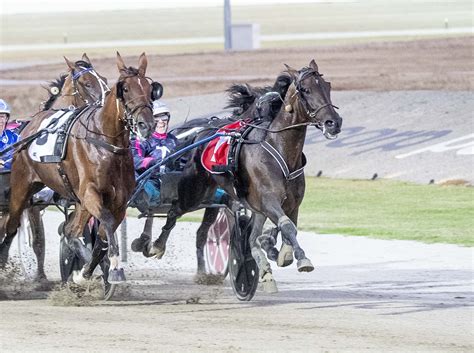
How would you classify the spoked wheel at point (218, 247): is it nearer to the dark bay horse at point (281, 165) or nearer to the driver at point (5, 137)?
the dark bay horse at point (281, 165)

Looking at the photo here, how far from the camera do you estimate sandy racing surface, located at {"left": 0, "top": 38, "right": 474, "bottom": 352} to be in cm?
829

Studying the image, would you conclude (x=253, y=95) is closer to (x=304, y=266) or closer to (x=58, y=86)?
(x=58, y=86)

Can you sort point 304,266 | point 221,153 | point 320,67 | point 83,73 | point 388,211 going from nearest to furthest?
point 304,266, point 221,153, point 83,73, point 388,211, point 320,67

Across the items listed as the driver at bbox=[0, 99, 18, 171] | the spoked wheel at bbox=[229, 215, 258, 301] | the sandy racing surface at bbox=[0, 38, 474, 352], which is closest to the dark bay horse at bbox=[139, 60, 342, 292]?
the spoked wheel at bbox=[229, 215, 258, 301]

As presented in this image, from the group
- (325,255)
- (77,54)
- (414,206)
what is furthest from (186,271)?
(77,54)

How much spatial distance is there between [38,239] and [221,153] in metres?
2.37

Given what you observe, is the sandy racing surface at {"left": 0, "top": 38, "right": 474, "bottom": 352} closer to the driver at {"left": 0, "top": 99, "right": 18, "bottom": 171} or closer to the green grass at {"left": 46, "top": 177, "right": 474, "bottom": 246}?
the green grass at {"left": 46, "top": 177, "right": 474, "bottom": 246}

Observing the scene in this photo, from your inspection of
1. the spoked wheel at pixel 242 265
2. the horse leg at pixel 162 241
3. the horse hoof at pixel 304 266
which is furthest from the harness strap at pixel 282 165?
the horse leg at pixel 162 241

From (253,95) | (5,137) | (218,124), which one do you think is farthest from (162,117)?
(5,137)

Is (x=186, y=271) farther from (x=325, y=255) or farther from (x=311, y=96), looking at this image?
(x=311, y=96)

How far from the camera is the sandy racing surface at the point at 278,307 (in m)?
8.29

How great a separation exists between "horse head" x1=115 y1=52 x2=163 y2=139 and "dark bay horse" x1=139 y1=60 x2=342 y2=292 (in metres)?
1.01

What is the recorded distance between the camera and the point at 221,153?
10562 mm

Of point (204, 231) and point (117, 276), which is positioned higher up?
point (204, 231)
